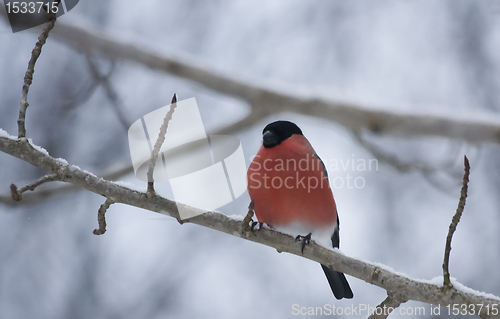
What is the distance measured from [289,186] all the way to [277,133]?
0.50 m

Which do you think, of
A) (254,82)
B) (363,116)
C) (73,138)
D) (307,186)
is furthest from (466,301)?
(73,138)

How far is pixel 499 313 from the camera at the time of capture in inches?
80.7

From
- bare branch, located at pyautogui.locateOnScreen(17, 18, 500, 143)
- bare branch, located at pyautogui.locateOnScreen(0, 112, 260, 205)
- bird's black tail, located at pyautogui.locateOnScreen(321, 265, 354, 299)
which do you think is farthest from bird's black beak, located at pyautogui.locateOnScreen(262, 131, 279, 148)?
bird's black tail, located at pyautogui.locateOnScreen(321, 265, 354, 299)

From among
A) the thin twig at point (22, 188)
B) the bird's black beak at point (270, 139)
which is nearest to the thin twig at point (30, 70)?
the thin twig at point (22, 188)

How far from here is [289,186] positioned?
305 centimetres

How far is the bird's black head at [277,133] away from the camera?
3.26m

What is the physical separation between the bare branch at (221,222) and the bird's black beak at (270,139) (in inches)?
40.9

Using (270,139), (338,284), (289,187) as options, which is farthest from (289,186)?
(338,284)

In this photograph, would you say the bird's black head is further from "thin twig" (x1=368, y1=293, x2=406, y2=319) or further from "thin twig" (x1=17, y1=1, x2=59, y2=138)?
"thin twig" (x1=17, y1=1, x2=59, y2=138)

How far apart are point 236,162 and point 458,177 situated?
85.5 inches

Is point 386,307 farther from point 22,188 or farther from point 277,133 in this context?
point 22,188

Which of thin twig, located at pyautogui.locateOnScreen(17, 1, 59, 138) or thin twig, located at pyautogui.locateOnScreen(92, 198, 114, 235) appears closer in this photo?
thin twig, located at pyautogui.locateOnScreen(17, 1, 59, 138)

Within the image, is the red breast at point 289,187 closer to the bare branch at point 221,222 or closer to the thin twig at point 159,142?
the bare branch at point 221,222

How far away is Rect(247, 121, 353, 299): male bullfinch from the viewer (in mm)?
3080
